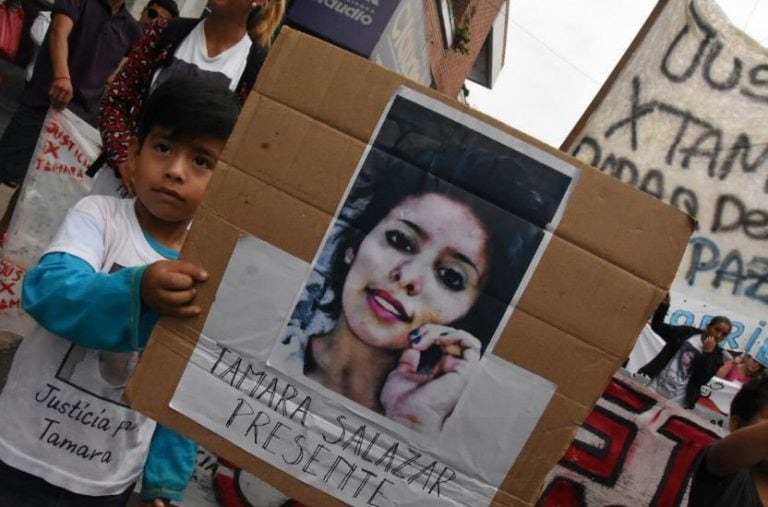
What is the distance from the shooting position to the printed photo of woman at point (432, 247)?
1326 mm

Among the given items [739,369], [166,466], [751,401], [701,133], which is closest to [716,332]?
[739,369]

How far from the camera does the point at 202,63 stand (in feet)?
8.39

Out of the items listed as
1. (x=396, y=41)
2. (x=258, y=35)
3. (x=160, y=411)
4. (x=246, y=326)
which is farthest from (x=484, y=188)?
(x=396, y=41)

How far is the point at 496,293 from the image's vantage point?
133 cm

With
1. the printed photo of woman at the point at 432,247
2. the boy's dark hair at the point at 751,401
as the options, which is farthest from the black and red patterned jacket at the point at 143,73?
the boy's dark hair at the point at 751,401

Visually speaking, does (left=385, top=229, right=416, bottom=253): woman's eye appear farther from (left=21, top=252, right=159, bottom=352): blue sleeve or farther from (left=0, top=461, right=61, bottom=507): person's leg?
(left=0, top=461, right=61, bottom=507): person's leg

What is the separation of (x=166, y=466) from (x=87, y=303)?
0.55 meters

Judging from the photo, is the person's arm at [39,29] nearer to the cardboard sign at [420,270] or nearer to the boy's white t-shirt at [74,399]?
the boy's white t-shirt at [74,399]

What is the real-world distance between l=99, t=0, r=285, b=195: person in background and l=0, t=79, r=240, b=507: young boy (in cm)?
87

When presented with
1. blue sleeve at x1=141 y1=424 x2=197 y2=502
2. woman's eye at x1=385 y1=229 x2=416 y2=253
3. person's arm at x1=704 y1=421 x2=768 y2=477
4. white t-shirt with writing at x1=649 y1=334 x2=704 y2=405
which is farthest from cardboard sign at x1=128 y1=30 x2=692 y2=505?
white t-shirt with writing at x1=649 y1=334 x2=704 y2=405

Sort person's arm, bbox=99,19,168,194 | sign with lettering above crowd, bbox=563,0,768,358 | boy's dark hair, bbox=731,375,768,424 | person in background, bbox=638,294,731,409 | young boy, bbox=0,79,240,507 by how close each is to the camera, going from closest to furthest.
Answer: young boy, bbox=0,79,240,507, person's arm, bbox=99,19,168,194, boy's dark hair, bbox=731,375,768,424, sign with lettering above crowd, bbox=563,0,768,358, person in background, bbox=638,294,731,409

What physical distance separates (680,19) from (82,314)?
259cm

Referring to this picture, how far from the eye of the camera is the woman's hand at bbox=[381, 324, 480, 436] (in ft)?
4.36

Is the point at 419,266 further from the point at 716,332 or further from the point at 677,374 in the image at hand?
the point at 677,374
